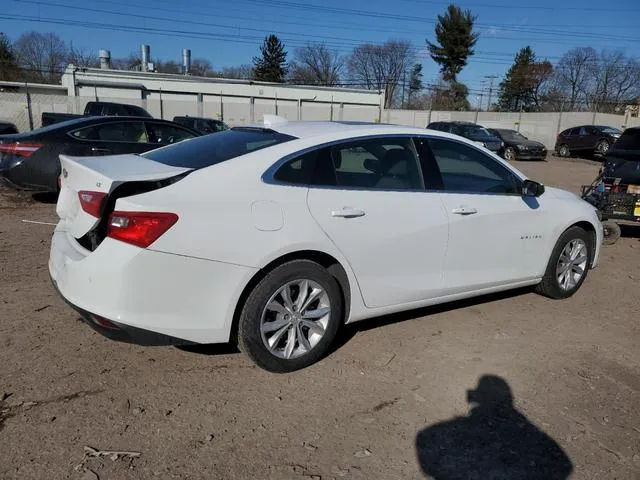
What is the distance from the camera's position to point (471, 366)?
3736mm

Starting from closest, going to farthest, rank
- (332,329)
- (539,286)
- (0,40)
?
(332,329)
(539,286)
(0,40)

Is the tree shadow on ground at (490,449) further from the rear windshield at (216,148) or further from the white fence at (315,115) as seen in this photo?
the white fence at (315,115)

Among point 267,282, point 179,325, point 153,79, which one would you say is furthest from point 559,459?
point 153,79

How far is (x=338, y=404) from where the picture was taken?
125 inches

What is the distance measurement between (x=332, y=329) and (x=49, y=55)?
65609 millimetres

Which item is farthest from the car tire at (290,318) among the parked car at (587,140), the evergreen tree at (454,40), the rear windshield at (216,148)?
the evergreen tree at (454,40)

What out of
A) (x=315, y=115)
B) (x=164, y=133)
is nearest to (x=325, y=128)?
(x=164, y=133)

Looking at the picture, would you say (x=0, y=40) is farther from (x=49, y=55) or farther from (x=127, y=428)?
(x=127, y=428)

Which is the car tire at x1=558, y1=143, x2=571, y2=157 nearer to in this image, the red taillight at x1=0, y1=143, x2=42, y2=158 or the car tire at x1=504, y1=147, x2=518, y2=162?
the car tire at x1=504, y1=147, x2=518, y2=162

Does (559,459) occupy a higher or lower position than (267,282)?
lower

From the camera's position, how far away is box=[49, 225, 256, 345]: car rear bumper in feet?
9.52

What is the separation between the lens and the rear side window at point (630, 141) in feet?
27.8

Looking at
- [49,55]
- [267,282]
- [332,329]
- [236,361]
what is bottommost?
[236,361]

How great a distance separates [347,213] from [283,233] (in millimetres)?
505
